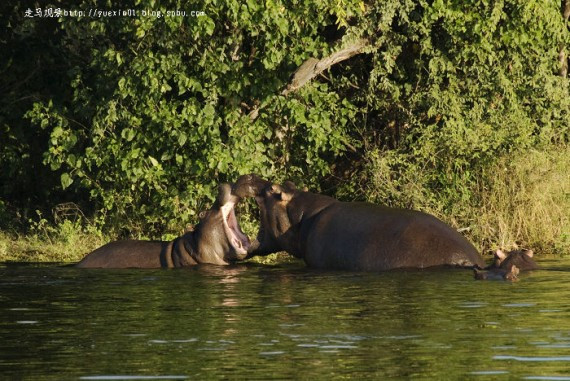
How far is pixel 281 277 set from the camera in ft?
44.8

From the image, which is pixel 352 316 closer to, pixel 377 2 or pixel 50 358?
pixel 50 358

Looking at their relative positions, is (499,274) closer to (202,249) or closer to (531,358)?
(202,249)

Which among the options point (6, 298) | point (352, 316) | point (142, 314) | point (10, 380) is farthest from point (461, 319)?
point (6, 298)

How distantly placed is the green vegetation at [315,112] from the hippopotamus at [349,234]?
78.1 inches

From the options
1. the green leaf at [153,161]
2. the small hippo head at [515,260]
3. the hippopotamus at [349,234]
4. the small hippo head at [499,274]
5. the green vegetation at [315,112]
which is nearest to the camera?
the small hippo head at [499,274]

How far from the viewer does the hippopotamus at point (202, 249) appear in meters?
15.2

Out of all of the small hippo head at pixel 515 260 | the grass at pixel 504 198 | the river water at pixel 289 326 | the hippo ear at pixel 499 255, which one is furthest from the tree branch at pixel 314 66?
the hippo ear at pixel 499 255

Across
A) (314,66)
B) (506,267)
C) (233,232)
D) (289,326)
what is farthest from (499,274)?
(314,66)

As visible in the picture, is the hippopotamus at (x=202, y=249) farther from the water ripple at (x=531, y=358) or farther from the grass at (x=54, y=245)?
the water ripple at (x=531, y=358)

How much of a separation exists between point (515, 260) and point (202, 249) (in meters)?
4.04

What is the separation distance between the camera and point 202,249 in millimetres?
15305

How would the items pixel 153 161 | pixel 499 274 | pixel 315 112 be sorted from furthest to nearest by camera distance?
pixel 315 112 → pixel 153 161 → pixel 499 274

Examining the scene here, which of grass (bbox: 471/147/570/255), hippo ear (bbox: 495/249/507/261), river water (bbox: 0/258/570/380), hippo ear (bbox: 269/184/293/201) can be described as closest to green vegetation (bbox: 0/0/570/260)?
grass (bbox: 471/147/570/255)

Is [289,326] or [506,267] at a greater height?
[506,267]
